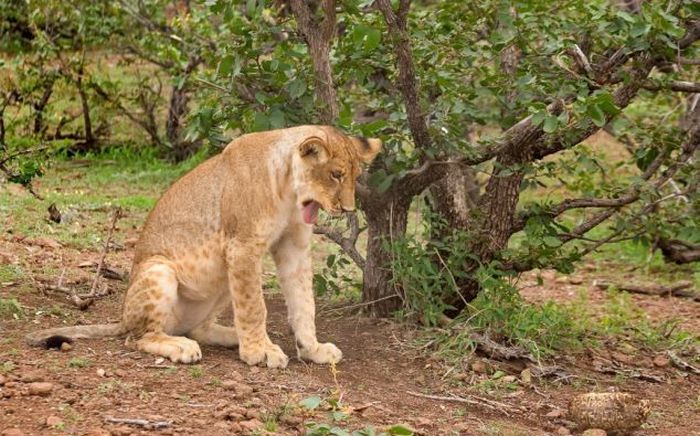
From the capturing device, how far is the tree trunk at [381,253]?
7.48 metres

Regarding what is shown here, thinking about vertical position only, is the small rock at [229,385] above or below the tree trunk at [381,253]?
below

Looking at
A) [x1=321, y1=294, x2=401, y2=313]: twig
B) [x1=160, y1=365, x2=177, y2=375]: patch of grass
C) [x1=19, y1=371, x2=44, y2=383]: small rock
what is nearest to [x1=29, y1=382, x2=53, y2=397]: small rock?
[x1=19, y1=371, x2=44, y2=383]: small rock

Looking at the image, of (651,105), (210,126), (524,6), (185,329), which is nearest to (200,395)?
(185,329)

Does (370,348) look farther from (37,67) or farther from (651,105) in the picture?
(37,67)

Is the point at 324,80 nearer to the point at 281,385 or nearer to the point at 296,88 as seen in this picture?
the point at 296,88

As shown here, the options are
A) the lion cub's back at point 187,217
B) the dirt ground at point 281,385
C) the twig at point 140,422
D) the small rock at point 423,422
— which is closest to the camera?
the twig at point 140,422

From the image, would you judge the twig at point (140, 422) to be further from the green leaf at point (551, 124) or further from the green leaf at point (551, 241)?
the green leaf at point (551, 241)

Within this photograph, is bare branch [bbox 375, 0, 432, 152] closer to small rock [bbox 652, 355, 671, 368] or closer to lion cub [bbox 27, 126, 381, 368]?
lion cub [bbox 27, 126, 381, 368]

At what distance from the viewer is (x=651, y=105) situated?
1202 centimetres

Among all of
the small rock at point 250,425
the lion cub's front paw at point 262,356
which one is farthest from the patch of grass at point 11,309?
the small rock at point 250,425

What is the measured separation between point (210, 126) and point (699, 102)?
4002 mm

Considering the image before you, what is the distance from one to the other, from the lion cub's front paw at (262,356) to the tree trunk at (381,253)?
50.1 inches

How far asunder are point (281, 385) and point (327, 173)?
112cm

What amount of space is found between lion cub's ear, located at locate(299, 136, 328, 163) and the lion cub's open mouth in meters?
0.24
